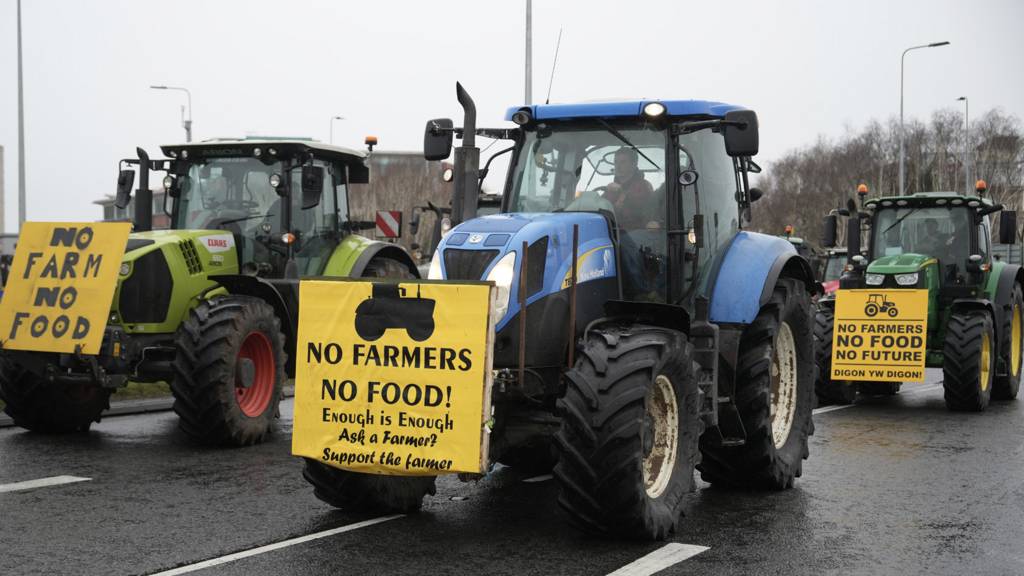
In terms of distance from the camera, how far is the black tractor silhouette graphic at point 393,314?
22.2 feet

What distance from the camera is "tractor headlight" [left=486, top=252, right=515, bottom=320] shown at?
7109 millimetres

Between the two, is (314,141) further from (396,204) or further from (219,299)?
(396,204)

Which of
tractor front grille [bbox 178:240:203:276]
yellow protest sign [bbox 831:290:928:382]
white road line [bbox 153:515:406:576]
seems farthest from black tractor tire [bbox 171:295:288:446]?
yellow protest sign [bbox 831:290:928:382]

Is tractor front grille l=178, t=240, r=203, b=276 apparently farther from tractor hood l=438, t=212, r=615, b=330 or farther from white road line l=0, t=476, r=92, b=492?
tractor hood l=438, t=212, r=615, b=330

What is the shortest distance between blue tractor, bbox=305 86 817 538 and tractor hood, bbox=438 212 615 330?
1 centimetres

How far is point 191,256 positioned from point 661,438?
19.3 feet

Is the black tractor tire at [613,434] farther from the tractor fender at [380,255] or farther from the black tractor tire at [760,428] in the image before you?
the tractor fender at [380,255]

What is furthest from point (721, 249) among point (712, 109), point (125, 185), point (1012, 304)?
point (1012, 304)

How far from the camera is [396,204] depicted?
68500mm

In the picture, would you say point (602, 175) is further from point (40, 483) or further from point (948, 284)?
point (948, 284)

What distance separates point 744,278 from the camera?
28.1 feet

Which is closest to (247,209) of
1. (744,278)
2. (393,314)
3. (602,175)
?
(602,175)

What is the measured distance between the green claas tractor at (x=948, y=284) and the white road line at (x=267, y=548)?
8.54m

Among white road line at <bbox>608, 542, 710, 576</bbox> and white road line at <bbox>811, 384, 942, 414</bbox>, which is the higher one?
white road line at <bbox>608, 542, 710, 576</bbox>
